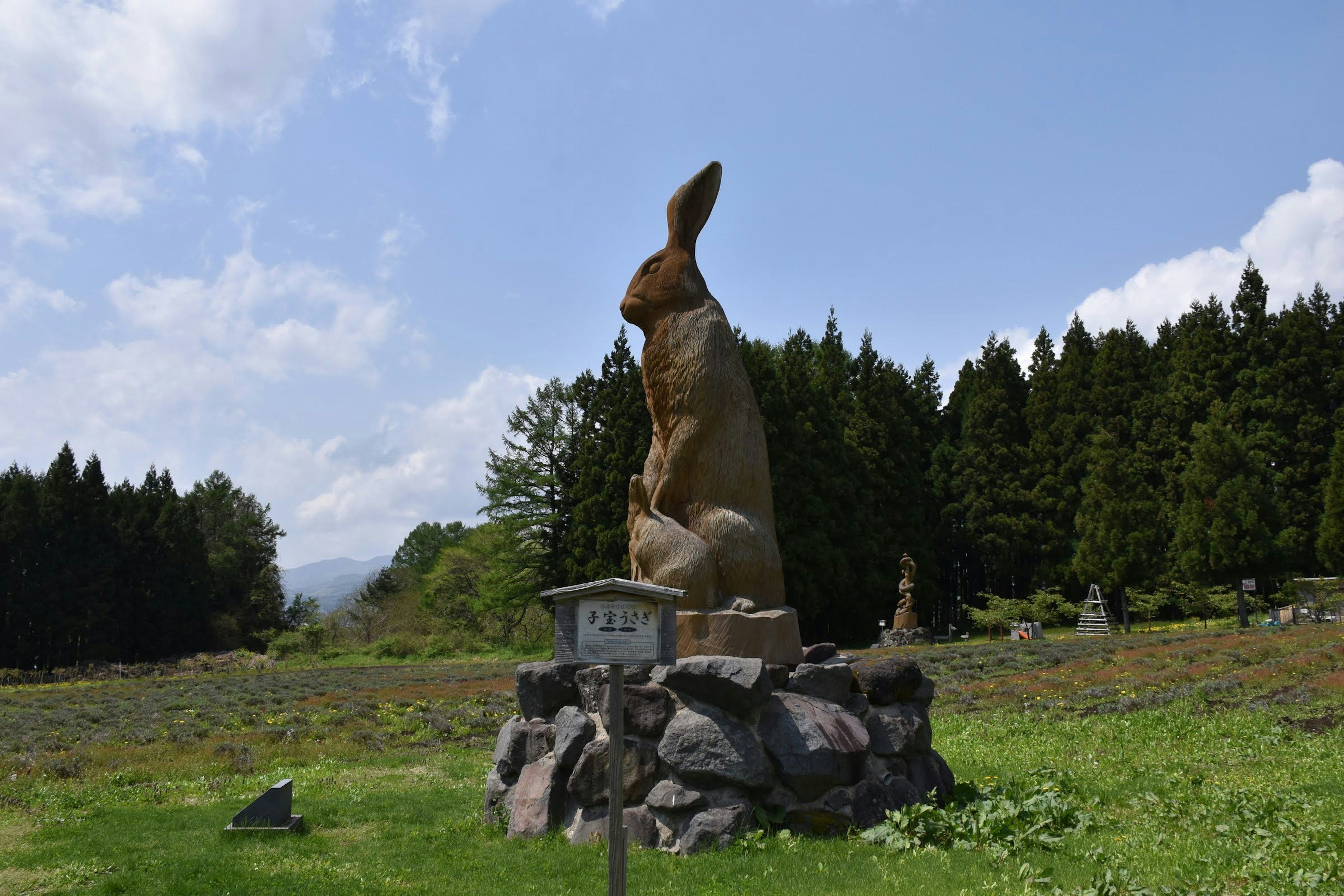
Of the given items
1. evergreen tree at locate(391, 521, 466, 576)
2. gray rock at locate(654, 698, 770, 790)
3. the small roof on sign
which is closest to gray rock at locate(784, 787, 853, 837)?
gray rock at locate(654, 698, 770, 790)

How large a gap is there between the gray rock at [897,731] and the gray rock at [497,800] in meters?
2.98

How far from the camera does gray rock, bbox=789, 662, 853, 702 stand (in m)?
7.40

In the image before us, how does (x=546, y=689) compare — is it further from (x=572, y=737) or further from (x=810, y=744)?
(x=810, y=744)

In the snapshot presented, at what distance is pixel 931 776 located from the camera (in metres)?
7.69

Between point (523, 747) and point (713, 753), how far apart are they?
183 cm

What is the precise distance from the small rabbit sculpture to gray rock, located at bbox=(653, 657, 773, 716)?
3.04 feet

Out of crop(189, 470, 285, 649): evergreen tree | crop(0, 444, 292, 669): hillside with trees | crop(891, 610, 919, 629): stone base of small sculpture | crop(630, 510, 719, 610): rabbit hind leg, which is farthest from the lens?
crop(189, 470, 285, 649): evergreen tree

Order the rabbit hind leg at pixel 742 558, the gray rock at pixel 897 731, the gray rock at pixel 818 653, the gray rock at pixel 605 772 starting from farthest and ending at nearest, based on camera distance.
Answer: the gray rock at pixel 818 653 → the rabbit hind leg at pixel 742 558 → the gray rock at pixel 897 731 → the gray rock at pixel 605 772

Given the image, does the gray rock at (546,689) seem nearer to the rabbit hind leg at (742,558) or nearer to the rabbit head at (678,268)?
the rabbit hind leg at (742,558)

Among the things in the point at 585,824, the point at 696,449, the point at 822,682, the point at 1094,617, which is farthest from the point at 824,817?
the point at 1094,617

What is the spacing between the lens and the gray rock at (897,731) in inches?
293

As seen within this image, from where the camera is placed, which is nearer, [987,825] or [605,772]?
[987,825]

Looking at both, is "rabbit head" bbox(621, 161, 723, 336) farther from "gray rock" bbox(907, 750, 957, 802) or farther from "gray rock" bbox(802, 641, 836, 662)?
"gray rock" bbox(907, 750, 957, 802)

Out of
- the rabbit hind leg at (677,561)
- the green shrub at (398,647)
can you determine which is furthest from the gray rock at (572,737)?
the green shrub at (398,647)
